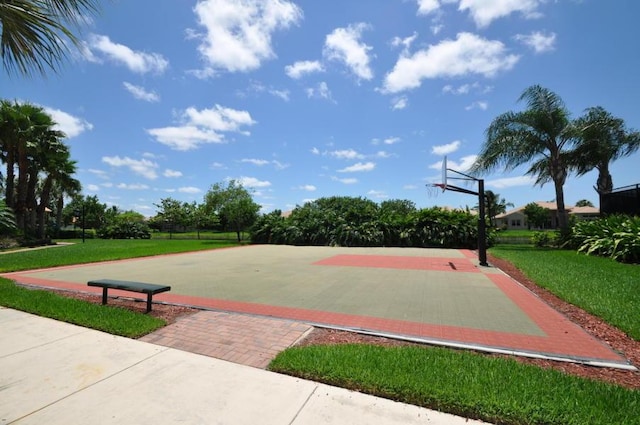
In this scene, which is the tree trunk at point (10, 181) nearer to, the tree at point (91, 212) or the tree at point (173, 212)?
the tree at point (173, 212)

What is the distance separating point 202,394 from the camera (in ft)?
9.75

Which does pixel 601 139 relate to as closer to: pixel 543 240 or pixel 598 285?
pixel 543 240

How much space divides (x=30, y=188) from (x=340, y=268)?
25.2 metres

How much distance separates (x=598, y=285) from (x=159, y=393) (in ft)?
28.6

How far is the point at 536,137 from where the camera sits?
18.0 metres

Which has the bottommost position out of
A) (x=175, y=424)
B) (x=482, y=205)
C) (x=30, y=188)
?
(x=175, y=424)

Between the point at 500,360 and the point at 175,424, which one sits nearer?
the point at 175,424

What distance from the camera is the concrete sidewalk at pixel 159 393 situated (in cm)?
261

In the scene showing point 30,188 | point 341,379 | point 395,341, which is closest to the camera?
point 341,379

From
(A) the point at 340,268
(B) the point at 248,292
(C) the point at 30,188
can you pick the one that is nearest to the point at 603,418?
(B) the point at 248,292

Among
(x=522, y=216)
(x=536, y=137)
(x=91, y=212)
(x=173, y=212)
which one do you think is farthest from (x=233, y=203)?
(x=522, y=216)

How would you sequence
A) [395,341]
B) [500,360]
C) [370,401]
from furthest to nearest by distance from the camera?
[395,341]
[500,360]
[370,401]

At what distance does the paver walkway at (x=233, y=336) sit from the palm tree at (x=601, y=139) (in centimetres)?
1936

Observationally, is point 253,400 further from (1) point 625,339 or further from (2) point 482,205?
(2) point 482,205
